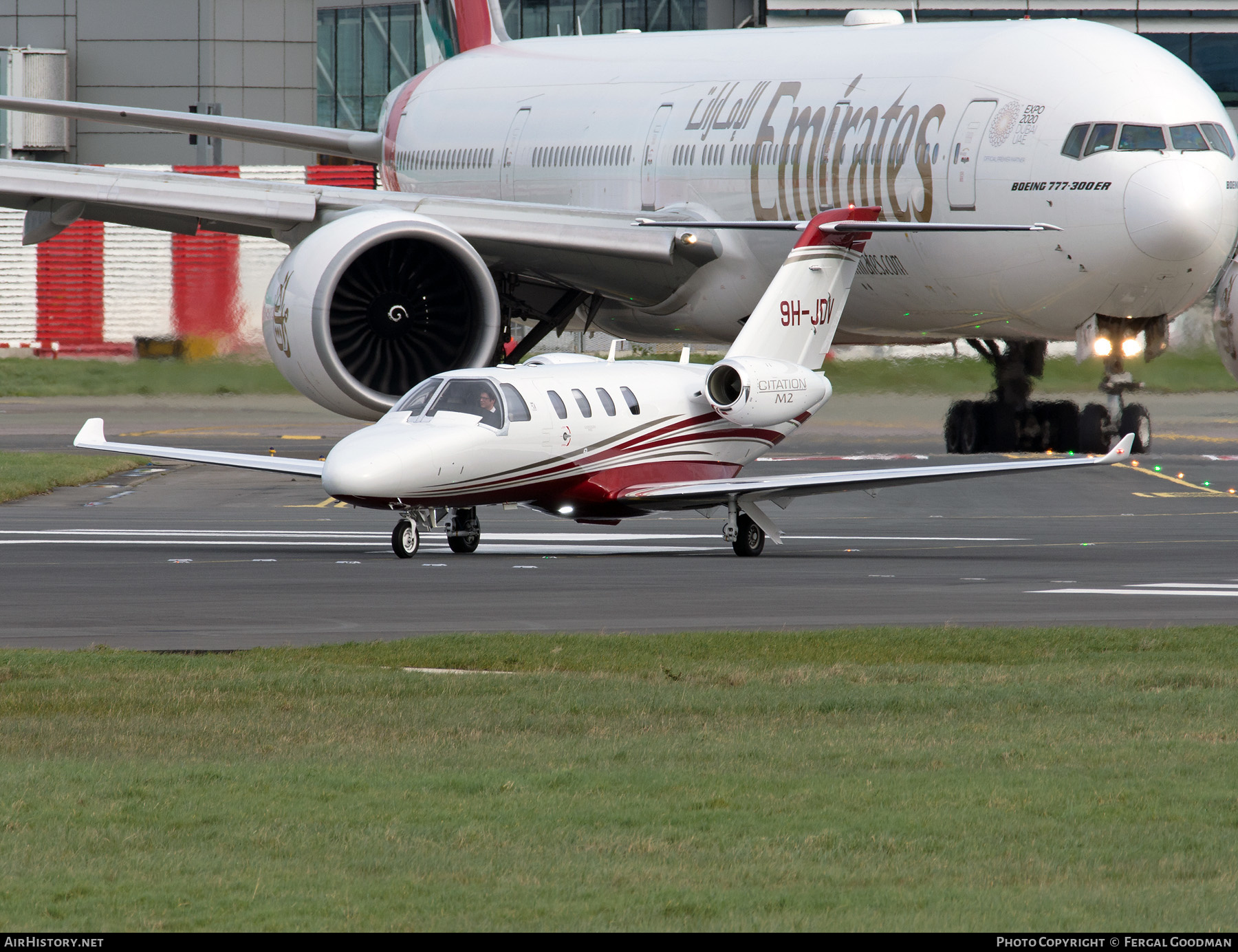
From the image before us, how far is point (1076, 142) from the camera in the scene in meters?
24.1

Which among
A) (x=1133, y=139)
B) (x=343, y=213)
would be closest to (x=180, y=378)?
(x=343, y=213)

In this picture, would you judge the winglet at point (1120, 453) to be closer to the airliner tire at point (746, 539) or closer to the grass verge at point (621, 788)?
the airliner tire at point (746, 539)

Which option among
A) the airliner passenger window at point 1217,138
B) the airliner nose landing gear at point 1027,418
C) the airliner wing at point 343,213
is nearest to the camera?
the airliner passenger window at point 1217,138

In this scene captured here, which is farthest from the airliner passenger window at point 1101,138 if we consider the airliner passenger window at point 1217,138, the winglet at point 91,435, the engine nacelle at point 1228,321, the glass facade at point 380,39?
the glass facade at point 380,39

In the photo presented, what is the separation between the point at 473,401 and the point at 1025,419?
1154 cm

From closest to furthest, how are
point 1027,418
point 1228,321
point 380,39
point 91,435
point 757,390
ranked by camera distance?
point 757,390 < point 91,435 < point 1228,321 < point 1027,418 < point 380,39

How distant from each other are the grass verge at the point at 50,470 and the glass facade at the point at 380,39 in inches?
1728

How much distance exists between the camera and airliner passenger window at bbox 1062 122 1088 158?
24.1 metres

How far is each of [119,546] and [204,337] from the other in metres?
13.3

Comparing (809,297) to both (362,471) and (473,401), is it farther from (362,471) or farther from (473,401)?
(362,471)

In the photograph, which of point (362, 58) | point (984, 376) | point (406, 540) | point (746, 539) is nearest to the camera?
point (406, 540)

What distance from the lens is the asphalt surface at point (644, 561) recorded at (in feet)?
49.8

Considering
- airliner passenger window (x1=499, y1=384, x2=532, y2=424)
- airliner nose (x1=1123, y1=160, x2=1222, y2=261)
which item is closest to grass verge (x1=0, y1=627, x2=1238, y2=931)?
airliner passenger window (x1=499, y1=384, x2=532, y2=424)

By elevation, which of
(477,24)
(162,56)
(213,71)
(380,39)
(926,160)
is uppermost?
(380,39)
